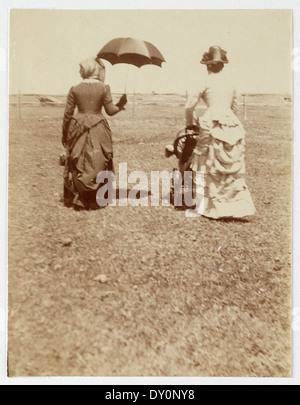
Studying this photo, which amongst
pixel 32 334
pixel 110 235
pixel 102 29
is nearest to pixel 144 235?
pixel 110 235

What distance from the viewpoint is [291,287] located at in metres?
4.44

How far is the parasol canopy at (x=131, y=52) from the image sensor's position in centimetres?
446

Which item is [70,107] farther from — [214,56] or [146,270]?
[146,270]

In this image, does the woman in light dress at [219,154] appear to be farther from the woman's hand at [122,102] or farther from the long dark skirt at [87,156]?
the long dark skirt at [87,156]

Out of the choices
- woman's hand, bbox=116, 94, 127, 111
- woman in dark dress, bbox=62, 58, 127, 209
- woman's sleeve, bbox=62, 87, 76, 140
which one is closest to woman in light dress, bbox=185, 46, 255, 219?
woman's hand, bbox=116, 94, 127, 111

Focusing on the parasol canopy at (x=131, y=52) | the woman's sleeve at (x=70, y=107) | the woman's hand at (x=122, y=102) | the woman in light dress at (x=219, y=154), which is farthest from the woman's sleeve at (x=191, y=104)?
the woman's sleeve at (x=70, y=107)

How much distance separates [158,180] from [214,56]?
1.26 meters

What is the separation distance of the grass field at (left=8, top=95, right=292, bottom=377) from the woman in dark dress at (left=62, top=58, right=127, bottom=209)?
0.10 meters

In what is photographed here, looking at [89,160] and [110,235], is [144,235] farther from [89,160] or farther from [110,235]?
[89,160]

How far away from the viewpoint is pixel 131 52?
14.6ft

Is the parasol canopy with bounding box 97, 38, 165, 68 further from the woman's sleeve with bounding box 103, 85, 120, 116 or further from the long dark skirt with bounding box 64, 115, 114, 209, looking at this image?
the long dark skirt with bounding box 64, 115, 114, 209

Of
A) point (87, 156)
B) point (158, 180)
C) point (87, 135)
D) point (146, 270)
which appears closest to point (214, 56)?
point (158, 180)

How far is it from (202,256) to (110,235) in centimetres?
87
